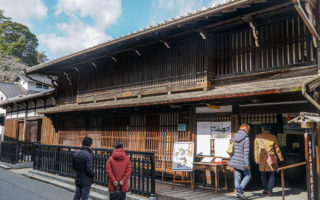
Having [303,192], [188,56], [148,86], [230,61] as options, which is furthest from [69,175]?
[303,192]

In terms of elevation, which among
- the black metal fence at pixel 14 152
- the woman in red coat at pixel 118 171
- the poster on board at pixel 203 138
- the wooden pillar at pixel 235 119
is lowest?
the black metal fence at pixel 14 152

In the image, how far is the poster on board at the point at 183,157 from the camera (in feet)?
26.5

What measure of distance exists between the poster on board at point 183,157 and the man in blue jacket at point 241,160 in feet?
4.90

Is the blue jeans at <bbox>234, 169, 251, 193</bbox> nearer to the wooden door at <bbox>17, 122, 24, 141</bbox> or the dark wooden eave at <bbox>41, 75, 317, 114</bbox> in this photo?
the dark wooden eave at <bbox>41, 75, 317, 114</bbox>

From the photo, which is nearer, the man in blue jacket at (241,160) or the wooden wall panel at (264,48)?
the man in blue jacket at (241,160)

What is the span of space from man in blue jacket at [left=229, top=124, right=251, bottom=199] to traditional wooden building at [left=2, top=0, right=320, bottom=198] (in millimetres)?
1074

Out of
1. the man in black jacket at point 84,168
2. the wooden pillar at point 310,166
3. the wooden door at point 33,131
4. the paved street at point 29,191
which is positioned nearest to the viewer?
the man in black jacket at point 84,168

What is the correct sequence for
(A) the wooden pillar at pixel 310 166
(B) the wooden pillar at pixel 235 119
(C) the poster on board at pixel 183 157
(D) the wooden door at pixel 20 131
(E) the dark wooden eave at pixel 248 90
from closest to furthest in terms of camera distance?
1. (A) the wooden pillar at pixel 310 166
2. (E) the dark wooden eave at pixel 248 90
3. (B) the wooden pillar at pixel 235 119
4. (C) the poster on board at pixel 183 157
5. (D) the wooden door at pixel 20 131

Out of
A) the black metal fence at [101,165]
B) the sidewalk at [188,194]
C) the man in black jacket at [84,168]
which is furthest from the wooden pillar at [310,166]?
the man in black jacket at [84,168]

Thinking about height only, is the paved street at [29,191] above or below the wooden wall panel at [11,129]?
below

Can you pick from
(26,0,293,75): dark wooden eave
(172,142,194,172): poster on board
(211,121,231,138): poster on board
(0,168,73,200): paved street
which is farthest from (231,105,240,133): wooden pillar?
(0,168,73,200): paved street

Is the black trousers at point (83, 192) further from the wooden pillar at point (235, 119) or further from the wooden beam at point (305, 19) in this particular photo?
the wooden beam at point (305, 19)

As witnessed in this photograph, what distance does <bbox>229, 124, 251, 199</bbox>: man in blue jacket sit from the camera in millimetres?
6738

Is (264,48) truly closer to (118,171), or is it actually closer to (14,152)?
(118,171)
